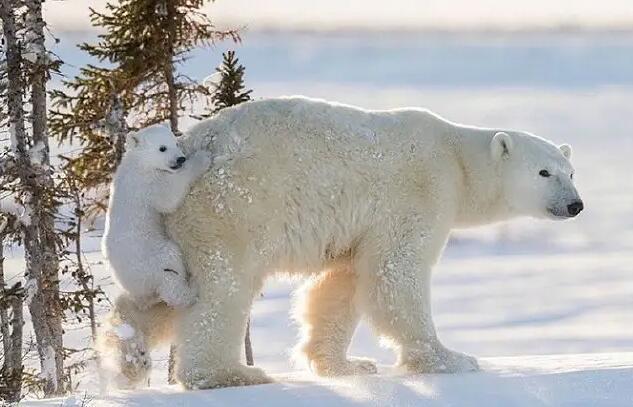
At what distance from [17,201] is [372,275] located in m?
6.19

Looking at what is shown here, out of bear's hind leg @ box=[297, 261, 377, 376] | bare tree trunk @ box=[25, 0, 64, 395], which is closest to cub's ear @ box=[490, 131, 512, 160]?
bear's hind leg @ box=[297, 261, 377, 376]

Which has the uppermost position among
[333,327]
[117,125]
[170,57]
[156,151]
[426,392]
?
[170,57]

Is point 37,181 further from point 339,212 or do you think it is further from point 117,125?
point 339,212

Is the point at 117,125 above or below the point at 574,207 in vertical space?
above

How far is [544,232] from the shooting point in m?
50.7

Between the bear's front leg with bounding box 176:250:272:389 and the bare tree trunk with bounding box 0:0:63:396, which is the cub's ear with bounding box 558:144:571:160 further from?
the bare tree trunk with bounding box 0:0:63:396

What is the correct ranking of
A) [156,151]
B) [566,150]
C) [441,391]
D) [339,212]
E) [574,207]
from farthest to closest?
[566,150] → [574,207] → [339,212] → [156,151] → [441,391]

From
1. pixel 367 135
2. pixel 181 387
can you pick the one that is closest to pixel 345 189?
pixel 367 135

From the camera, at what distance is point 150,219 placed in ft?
28.5

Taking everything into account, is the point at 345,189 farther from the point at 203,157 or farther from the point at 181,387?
the point at 181,387

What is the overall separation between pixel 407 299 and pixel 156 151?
203 cm

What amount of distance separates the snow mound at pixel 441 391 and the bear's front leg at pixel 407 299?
494 millimetres

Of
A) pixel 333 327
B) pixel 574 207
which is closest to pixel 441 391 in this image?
pixel 333 327

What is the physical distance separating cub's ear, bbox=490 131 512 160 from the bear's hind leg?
1.38 m
